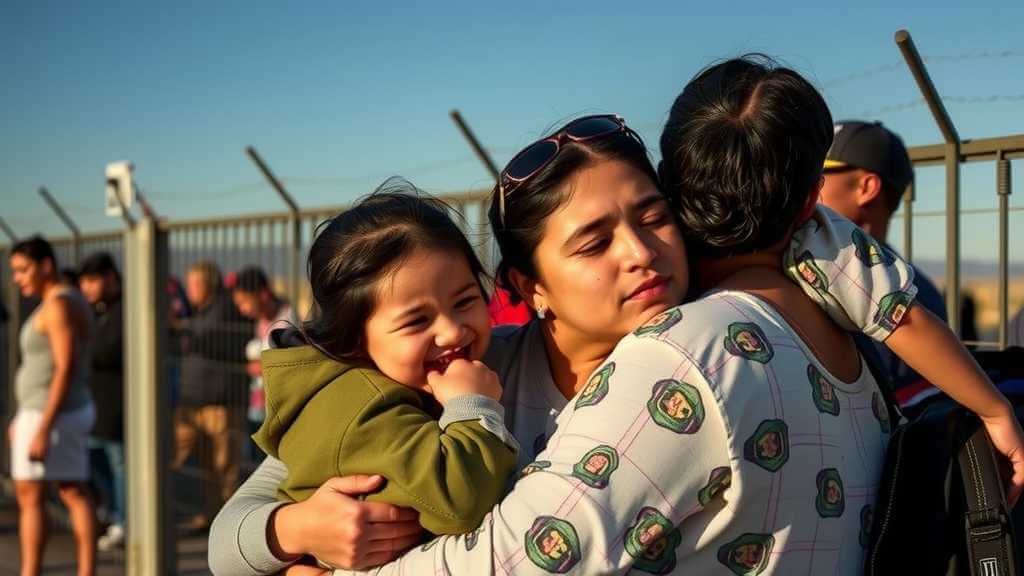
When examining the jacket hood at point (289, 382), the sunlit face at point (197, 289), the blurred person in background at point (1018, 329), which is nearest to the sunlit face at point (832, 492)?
the jacket hood at point (289, 382)

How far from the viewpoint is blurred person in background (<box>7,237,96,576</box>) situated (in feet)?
21.4

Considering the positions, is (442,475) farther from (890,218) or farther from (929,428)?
(890,218)

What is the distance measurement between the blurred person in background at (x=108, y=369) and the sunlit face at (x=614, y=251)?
671 cm

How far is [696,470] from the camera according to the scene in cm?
138

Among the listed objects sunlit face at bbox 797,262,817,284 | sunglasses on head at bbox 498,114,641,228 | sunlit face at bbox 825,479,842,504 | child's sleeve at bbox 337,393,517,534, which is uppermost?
sunglasses on head at bbox 498,114,641,228

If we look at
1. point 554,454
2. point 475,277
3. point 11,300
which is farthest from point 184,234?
point 554,454

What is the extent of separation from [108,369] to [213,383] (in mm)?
1542

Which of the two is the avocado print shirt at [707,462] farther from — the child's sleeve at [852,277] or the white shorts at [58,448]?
the white shorts at [58,448]

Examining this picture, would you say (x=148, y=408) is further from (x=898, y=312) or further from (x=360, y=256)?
(x=898, y=312)

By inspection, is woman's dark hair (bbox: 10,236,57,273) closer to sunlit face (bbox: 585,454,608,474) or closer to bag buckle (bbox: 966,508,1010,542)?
sunlit face (bbox: 585,454,608,474)

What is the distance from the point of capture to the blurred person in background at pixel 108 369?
7.75 metres

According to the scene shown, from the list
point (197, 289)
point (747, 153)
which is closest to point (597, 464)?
point (747, 153)

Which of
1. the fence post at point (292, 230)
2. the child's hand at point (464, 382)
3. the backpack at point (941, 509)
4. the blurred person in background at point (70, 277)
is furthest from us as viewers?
the blurred person in background at point (70, 277)

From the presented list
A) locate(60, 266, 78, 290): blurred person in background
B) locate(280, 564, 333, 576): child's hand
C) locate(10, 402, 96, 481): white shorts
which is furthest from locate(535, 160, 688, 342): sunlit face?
locate(60, 266, 78, 290): blurred person in background
